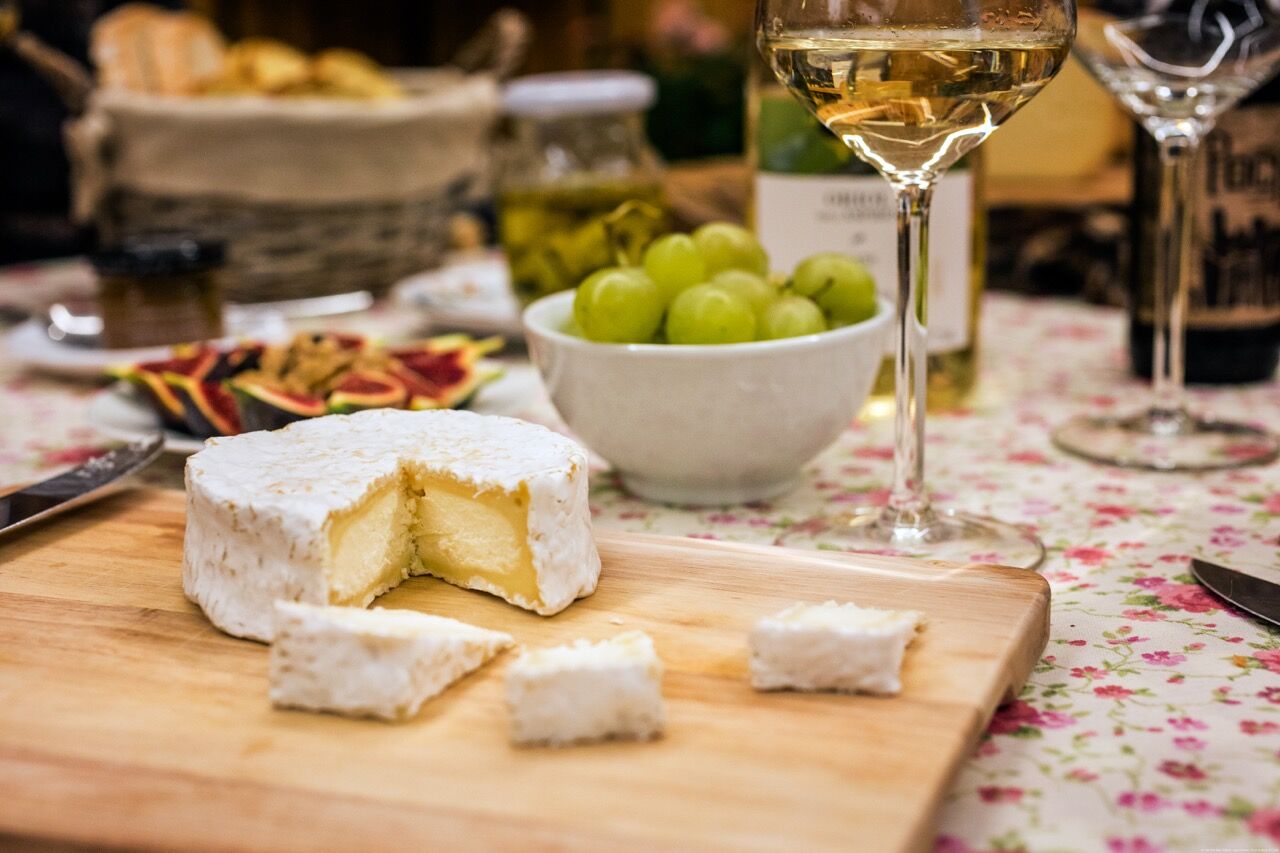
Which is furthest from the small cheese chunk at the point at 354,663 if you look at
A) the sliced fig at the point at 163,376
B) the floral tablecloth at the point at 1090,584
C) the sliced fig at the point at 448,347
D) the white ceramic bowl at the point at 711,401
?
the sliced fig at the point at 448,347

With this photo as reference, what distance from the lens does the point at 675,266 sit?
3.80 ft

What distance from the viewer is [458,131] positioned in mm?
2102

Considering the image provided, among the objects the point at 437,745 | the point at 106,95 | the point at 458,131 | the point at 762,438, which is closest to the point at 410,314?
the point at 458,131

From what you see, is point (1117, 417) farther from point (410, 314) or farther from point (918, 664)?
point (410, 314)

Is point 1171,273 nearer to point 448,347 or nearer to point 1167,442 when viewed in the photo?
point 1167,442

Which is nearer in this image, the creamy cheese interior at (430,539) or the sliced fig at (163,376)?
the creamy cheese interior at (430,539)

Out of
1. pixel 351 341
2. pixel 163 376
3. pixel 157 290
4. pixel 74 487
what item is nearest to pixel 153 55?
pixel 157 290

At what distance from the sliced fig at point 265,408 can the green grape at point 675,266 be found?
14.1 inches

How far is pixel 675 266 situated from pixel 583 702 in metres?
0.55

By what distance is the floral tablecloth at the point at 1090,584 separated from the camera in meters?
0.68

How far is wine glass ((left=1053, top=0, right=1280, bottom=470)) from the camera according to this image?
124 centimetres

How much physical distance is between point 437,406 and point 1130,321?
88 centimetres

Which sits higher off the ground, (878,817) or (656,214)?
(656,214)

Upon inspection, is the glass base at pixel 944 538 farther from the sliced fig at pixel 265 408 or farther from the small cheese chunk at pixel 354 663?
the sliced fig at pixel 265 408
